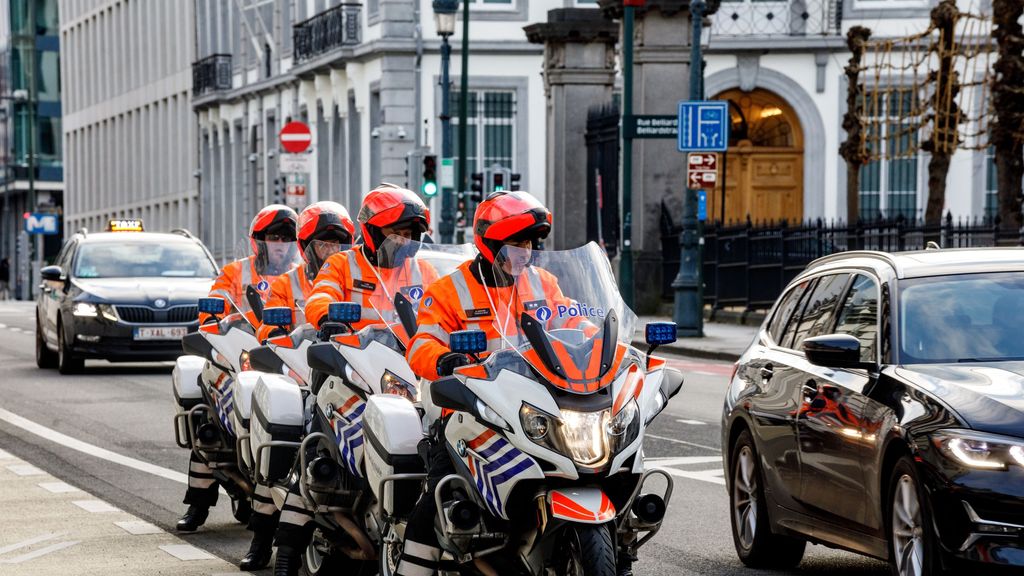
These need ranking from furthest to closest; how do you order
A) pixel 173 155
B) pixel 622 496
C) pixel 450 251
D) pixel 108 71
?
pixel 108 71 → pixel 173 155 → pixel 450 251 → pixel 622 496

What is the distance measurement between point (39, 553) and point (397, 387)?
266cm

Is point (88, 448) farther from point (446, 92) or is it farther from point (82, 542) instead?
point (446, 92)

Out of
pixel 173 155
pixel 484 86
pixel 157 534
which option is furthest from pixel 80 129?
pixel 157 534

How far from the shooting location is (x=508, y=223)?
722 cm

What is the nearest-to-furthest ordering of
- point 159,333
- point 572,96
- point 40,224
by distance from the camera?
point 159,333, point 572,96, point 40,224

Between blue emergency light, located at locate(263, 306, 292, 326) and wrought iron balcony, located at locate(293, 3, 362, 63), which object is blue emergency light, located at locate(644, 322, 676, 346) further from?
→ wrought iron balcony, located at locate(293, 3, 362, 63)

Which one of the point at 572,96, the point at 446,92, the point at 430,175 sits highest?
the point at 446,92

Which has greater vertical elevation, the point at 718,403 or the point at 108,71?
the point at 108,71

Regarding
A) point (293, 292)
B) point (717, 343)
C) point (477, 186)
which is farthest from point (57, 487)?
point (477, 186)

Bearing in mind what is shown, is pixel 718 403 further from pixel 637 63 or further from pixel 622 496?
pixel 637 63

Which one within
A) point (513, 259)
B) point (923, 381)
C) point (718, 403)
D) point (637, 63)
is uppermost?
point (637, 63)

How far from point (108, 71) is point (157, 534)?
73.3 metres

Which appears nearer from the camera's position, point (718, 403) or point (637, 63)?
point (718, 403)

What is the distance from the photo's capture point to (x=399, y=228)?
890cm
